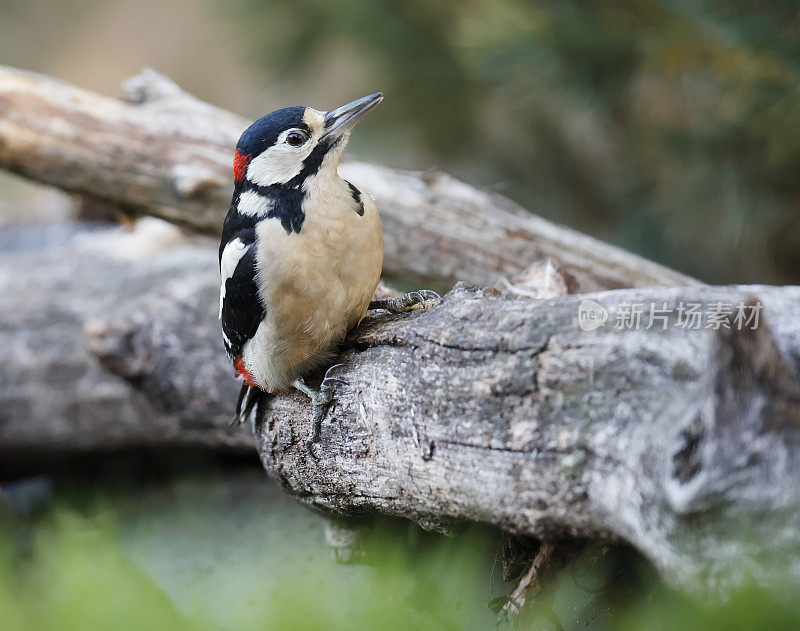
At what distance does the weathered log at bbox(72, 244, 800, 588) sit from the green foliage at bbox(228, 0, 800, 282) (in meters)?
1.86

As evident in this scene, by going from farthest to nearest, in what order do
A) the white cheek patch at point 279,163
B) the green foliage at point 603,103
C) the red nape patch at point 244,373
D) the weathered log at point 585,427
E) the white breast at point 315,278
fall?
the green foliage at point 603,103
the red nape patch at point 244,373
the white cheek patch at point 279,163
the white breast at point 315,278
the weathered log at point 585,427

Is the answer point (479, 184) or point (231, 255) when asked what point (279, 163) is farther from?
point (479, 184)

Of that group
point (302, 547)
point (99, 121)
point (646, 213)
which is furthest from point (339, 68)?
point (302, 547)

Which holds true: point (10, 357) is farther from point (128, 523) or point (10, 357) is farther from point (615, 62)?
point (615, 62)

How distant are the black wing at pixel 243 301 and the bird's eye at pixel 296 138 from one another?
207 mm

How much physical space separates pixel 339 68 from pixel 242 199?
3.51m

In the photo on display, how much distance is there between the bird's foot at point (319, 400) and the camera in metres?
1.51

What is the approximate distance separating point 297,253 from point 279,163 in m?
0.24

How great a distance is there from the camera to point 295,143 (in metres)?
1.58

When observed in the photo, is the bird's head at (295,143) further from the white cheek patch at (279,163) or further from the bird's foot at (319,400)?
the bird's foot at (319,400)

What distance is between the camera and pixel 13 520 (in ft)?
7.63
